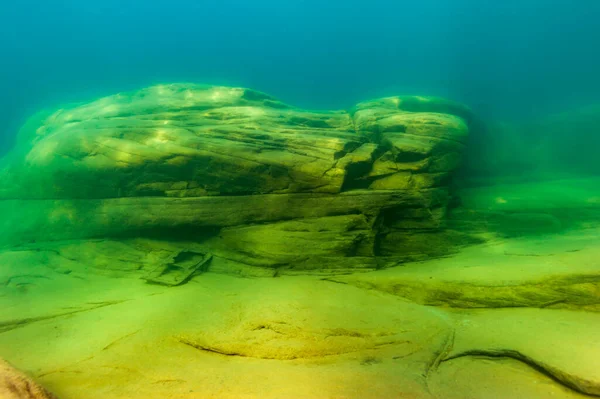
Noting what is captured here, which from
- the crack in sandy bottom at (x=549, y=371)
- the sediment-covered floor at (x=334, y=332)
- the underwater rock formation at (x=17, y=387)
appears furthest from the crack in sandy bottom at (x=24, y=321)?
the crack in sandy bottom at (x=549, y=371)

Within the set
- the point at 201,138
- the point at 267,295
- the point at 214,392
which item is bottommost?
the point at 267,295

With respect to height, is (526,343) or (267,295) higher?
(526,343)

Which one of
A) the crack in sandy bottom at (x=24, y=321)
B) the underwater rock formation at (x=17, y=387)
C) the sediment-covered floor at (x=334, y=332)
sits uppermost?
the underwater rock formation at (x=17, y=387)

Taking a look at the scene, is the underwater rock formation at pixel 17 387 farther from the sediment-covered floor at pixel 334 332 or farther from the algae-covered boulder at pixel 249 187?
the algae-covered boulder at pixel 249 187

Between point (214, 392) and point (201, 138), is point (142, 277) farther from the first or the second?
point (214, 392)

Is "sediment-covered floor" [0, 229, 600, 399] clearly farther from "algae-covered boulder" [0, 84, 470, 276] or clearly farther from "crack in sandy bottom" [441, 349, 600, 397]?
"algae-covered boulder" [0, 84, 470, 276]

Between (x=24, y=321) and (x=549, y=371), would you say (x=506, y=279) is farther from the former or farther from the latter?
(x=24, y=321)

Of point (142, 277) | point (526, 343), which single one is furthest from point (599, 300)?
point (142, 277)

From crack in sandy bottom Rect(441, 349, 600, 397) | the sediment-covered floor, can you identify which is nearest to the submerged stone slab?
the sediment-covered floor
